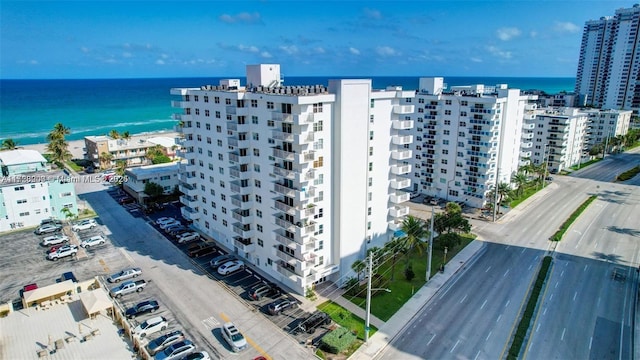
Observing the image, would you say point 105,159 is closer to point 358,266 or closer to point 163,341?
point 163,341

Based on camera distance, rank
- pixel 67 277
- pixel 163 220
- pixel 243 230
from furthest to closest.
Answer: pixel 163 220 < pixel 243 230 < pixel 67 277

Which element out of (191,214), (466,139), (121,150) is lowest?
(191,214)

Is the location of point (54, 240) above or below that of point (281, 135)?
below

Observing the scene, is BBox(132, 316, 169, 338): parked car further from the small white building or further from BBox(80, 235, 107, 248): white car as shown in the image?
the small white building

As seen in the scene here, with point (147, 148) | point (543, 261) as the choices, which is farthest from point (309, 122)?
point (147, 148)

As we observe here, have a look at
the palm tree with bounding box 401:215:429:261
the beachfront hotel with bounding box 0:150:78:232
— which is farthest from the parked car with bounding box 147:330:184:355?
the beachfront hotel with bounding box 0:150:78:232

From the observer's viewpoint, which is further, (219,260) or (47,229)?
(47,229)

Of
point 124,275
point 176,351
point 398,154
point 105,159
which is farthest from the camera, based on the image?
point 105,159

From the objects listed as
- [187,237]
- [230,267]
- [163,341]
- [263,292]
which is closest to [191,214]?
[187,237]

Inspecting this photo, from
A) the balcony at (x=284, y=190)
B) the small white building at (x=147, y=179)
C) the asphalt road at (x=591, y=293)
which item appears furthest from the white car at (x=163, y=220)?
the asphalt road at (x=591, y=293)
